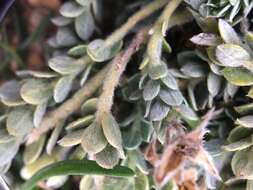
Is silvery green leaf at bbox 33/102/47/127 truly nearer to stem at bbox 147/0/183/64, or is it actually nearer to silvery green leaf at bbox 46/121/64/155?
silvery green leaf at bbox 46/121/64/155

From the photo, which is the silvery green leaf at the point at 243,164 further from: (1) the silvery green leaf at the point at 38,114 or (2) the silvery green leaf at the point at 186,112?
(1) the silvery green leaf at the point at 38,114

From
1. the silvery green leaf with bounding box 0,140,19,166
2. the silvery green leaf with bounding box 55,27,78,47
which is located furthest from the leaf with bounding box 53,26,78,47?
the silvery green leaf with bounding box 0,140,19,166

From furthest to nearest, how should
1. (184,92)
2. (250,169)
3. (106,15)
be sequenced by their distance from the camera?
(106,15)
(184,92)
(250,169)

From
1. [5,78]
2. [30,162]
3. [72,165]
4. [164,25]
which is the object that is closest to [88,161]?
[72,165]

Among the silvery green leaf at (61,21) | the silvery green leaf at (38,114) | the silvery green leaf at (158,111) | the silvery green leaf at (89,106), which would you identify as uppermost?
the silvery green leaf at (61,21)

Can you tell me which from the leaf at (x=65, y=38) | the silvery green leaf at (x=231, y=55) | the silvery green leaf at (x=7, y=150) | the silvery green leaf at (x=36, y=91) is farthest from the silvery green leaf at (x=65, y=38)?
the silvery green leaf at (x=231, y=55)

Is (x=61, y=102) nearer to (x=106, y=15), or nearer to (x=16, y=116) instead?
(x=16, y=116)

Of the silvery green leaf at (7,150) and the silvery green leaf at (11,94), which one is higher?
the silvery green leaf at (11,94)
